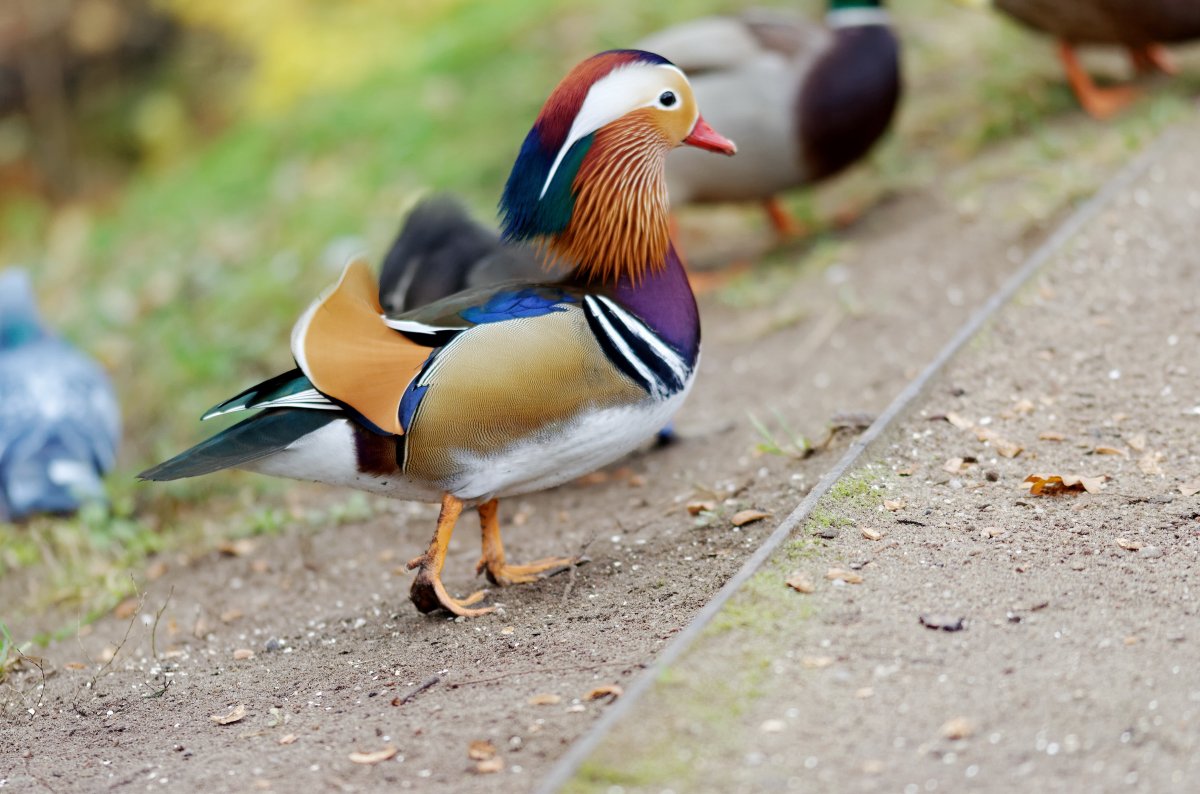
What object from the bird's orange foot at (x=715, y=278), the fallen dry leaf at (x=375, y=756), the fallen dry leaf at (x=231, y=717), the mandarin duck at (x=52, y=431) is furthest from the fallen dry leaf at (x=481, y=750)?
the bird's orange foot at (x=715, y=278)

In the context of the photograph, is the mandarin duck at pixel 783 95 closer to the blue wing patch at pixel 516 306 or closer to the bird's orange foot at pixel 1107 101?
the bird's orange foot at pixel 1107 101

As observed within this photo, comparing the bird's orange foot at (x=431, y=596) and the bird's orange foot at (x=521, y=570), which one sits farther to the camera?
the bird's orange foot at (x=521, y=570)

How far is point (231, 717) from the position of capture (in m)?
2.83

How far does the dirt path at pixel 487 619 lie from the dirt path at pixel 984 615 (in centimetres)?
29

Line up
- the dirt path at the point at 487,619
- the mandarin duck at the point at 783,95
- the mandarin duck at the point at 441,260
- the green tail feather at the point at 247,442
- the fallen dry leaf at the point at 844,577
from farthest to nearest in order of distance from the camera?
1. the mandarin duck at the point at 783,95
2. the mandarin duck at the point at 441,260
3. the green tail feather at the point at 247,442
4. the fallen dry leaf at the point at 844,577
5. the dirt path at the point at 487,619

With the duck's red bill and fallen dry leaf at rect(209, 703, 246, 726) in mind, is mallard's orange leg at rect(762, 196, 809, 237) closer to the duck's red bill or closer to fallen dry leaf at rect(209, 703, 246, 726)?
the duck's red bill

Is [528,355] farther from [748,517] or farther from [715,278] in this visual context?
[715,278]

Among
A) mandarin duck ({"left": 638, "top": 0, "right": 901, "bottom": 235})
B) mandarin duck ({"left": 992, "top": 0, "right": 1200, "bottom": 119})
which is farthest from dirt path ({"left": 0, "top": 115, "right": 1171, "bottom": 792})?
mandarin duck ({"left": 992, "top": 0, "right": 1200, "bottom": 119})

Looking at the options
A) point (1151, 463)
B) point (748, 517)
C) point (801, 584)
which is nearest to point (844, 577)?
point (801, 584)

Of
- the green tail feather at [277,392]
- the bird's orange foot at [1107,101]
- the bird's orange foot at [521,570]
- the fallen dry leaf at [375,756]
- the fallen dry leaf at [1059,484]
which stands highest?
the green tail feather at [277,392]

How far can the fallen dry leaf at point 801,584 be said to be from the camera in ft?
8.66

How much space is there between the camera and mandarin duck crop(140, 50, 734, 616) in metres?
2.98

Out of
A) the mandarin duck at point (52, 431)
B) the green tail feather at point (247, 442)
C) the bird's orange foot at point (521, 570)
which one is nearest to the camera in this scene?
the green tail feather at point (247, 442)

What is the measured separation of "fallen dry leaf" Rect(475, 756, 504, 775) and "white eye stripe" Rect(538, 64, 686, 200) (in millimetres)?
1411
